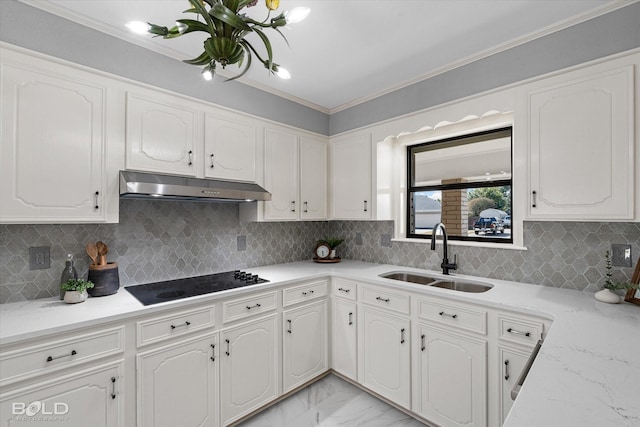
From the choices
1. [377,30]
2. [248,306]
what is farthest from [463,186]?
[248,306]

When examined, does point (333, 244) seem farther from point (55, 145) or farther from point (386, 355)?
point (55, 145)

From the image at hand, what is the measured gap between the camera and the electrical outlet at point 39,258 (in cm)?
182

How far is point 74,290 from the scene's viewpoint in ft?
5.64

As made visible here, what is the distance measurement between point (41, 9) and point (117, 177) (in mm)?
976

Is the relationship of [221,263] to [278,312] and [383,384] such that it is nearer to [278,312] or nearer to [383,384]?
[278,312]

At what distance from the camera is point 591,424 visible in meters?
0.70

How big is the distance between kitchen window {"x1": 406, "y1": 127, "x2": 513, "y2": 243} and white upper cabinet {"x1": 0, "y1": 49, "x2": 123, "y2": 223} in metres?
2.50

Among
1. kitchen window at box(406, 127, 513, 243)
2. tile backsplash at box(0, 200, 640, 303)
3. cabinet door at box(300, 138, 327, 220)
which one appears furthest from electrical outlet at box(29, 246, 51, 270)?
kitchen window at box(406, 127, 513, 243)

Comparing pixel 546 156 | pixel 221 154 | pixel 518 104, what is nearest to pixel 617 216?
pixel 546 156

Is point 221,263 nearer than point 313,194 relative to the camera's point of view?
Yes

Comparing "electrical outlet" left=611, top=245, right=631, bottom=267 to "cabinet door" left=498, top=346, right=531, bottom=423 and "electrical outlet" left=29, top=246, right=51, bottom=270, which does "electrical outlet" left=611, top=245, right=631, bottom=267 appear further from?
"electrical outlet" left=29, top=246, right=51, bottom=270

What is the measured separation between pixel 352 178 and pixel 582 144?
5.80 ft

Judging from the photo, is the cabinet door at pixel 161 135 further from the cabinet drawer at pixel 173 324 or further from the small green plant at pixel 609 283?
the small green plant at pixel 609 283

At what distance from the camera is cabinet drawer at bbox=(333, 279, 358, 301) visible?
2.52 metres
